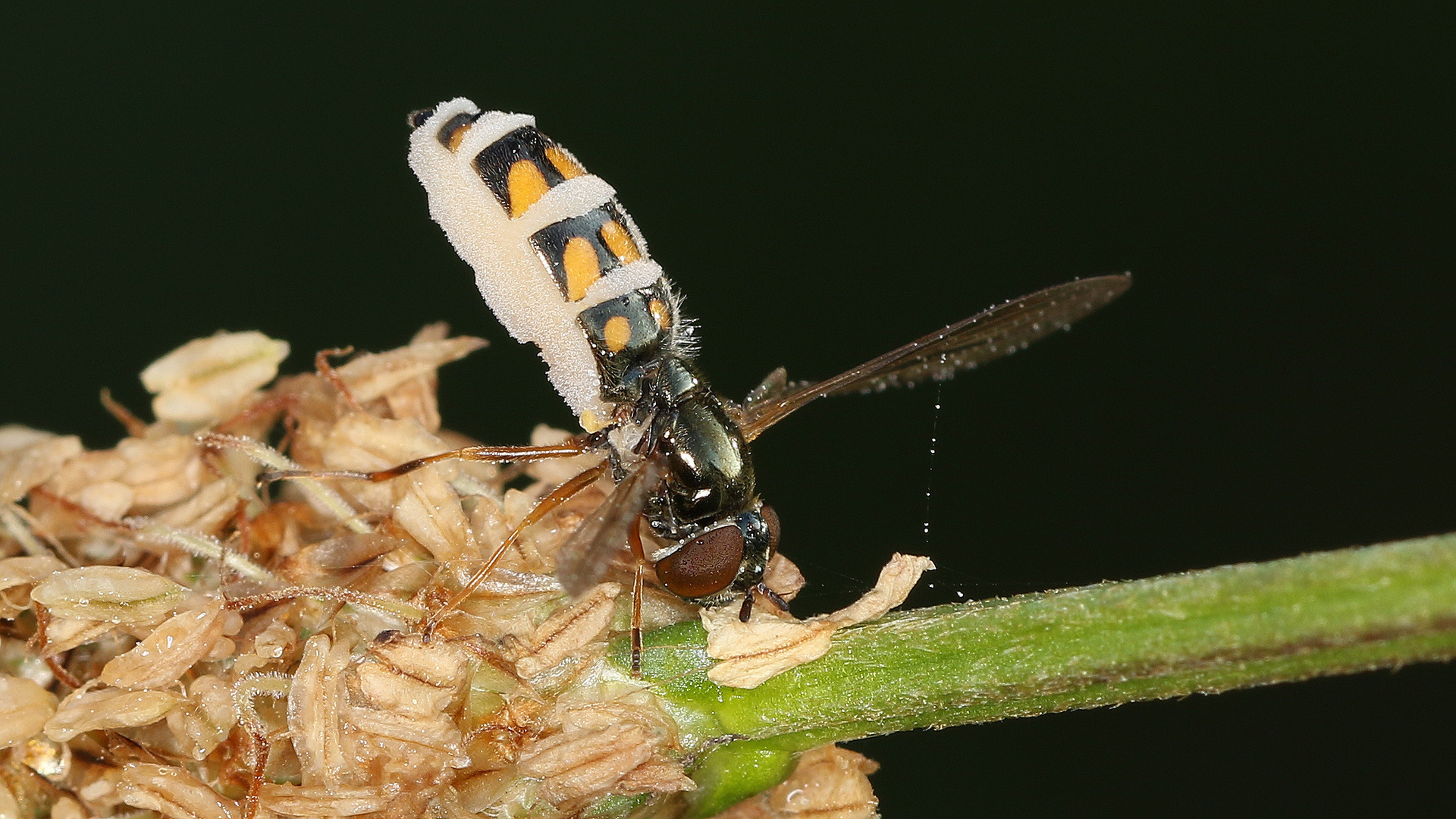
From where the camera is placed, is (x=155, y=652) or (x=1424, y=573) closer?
(x=1424, y=573)

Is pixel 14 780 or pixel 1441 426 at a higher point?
pixel 14 780

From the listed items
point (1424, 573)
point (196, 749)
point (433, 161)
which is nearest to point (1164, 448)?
point (433, 161)

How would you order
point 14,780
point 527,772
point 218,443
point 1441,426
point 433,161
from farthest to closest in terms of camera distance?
1. point 1441,426
2. point 433,161
3. point 218,443
4. point 14,780
5. point 527,772

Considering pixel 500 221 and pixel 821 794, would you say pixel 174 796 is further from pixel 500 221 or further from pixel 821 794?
pixel 500 221

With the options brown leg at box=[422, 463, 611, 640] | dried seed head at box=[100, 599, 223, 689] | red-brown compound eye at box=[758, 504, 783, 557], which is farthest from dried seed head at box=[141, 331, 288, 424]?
red-brown compound eye at box=[758, 504, 783, 557]

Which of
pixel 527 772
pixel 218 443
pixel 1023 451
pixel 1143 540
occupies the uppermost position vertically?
pixel 218 443

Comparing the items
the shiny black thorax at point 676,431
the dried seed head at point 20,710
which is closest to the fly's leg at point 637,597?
the shiny black thorax at point 676,431

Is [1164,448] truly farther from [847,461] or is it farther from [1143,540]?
[847,461]

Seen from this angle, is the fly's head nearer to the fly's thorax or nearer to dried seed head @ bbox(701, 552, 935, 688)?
the fly's thorax
